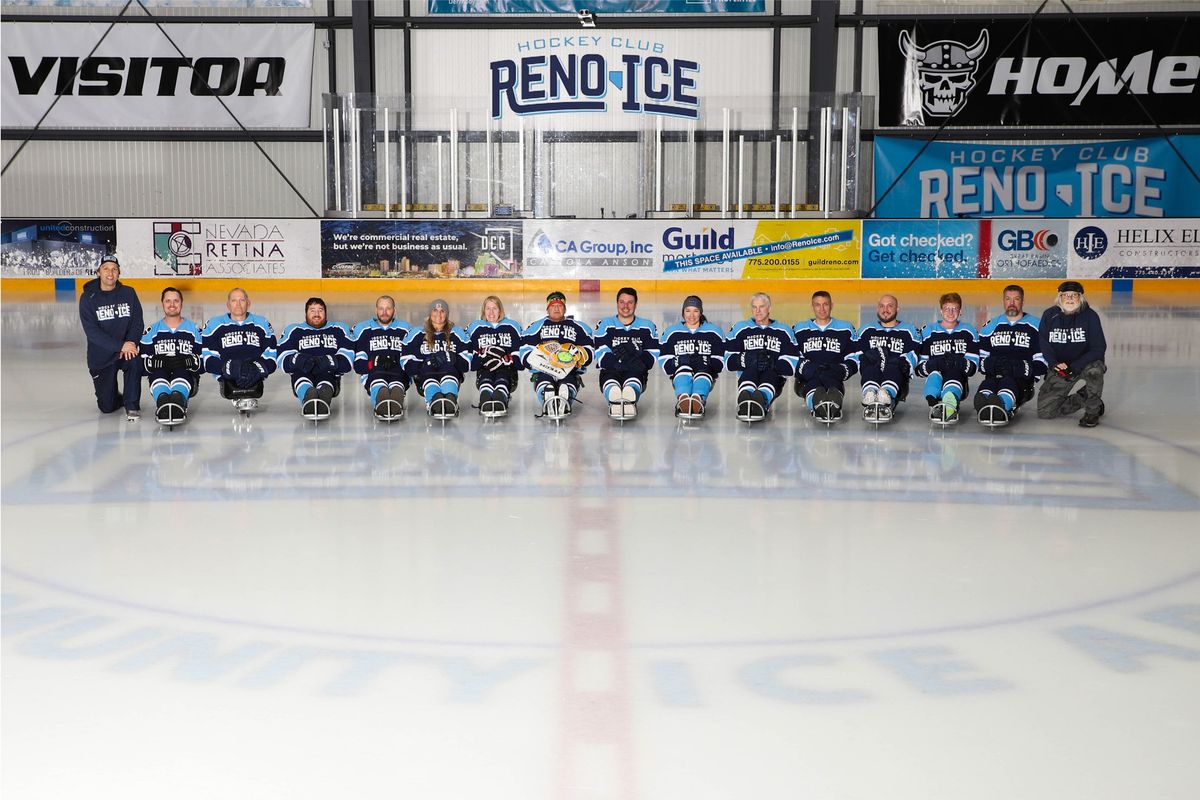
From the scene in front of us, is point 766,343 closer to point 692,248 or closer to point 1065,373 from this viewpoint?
point 1065,373

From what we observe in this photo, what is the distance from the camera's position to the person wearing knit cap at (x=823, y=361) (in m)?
8.68

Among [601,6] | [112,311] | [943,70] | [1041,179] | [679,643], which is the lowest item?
[679,643]

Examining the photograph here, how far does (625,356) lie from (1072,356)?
319 centimetres

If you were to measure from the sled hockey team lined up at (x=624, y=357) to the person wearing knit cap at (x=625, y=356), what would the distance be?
0.5 inches

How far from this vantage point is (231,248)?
19672 mm

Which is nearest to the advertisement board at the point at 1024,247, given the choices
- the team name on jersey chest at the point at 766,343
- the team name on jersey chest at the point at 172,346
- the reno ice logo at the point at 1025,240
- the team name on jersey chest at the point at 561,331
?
the reno ice logo at the point at 1025,240

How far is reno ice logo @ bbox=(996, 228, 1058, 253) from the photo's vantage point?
19.8 meters

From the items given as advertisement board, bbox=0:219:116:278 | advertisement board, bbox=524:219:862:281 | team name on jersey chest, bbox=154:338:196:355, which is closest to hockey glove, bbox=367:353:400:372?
team name on jersey chest, bbox=154:338:196:355

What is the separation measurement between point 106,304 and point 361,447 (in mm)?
2539

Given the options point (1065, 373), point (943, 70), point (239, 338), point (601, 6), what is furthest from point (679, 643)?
point (943, 70)

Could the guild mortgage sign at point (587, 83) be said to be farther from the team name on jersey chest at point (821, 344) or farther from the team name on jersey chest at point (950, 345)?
the team name on jersey chest at point (950, 345)

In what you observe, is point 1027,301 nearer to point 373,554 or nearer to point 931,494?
point 931,494

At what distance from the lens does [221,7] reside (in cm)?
2330

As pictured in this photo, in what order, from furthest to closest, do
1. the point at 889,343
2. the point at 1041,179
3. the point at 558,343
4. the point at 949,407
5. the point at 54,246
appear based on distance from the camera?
the point at 1041,179 → the point at 54,246 → the point at 558,343 → the point at 889,343 → the point at 949,407
